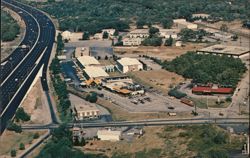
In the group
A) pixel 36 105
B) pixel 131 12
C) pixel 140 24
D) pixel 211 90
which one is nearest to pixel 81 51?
pixel 140 24

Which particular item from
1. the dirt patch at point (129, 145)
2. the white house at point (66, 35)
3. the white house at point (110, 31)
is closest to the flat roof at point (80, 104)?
the dirt patch at point (129, 145)

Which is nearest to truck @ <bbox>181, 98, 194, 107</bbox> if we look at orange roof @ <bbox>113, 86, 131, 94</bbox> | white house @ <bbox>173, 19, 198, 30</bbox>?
orange roof @ <bbox>113, 86, 131, 94</bbox>

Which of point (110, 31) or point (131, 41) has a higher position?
point (110, 31)

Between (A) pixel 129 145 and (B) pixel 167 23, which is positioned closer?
(A) pixel 129 145

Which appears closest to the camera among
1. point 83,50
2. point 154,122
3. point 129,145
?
point 129,145

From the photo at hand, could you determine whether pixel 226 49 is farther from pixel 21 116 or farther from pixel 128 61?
pixel 21 116

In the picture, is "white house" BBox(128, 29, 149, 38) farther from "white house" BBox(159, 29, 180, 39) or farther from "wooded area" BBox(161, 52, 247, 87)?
"wooded area" BBox(161, 52, 247, 87)

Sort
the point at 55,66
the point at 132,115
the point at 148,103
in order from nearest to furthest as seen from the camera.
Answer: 1. the point at 132,115
2. the point at 148,103
3. the point at 55,66
